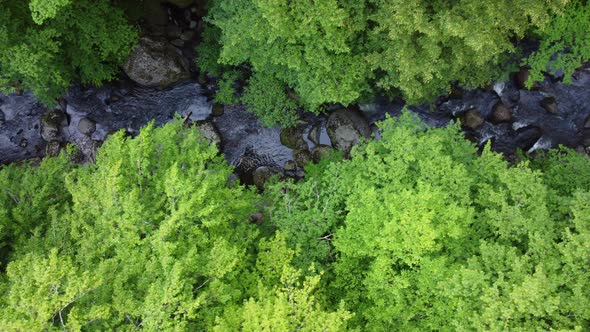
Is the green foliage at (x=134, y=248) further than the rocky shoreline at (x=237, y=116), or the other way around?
the rocky shoreline at (x=237, y=116)

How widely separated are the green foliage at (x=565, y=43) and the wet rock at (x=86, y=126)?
750 inches

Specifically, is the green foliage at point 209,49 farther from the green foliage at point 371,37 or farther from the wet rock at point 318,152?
the wet rock at point 318,152

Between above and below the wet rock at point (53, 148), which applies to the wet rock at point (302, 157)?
below

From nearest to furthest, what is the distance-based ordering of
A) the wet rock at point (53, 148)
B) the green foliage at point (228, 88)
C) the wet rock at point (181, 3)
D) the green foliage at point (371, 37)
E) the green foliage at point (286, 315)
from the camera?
the green foliage at point (286, 315), the green foliage at point (371, 37), the green foliage at point (228, 88), the wet rock at point (53, 148), the wet rock at point (181, 3)

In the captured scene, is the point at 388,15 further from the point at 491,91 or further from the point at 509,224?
the point at 491,91

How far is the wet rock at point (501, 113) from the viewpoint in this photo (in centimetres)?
1877

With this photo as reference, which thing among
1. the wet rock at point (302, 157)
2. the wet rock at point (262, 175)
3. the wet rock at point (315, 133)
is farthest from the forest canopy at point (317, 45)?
the wet rock at point (262, 175)

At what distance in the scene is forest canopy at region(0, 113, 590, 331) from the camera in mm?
9172

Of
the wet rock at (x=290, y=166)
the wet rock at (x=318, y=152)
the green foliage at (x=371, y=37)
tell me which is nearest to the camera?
the green foliage at (x=371, y=37)

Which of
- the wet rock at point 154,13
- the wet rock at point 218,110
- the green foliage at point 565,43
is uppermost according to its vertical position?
the wet rock at point 154,13

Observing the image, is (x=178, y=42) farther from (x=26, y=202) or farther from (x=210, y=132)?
(x=26, y=202)

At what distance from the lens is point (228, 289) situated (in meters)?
10.5

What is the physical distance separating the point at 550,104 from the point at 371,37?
10.1 m

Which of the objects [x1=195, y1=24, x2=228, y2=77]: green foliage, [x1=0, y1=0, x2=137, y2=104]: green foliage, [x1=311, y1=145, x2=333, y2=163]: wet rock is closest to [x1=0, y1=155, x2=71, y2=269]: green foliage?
[x1=0, y1=0, x2=137, y2=104]: green foliage
